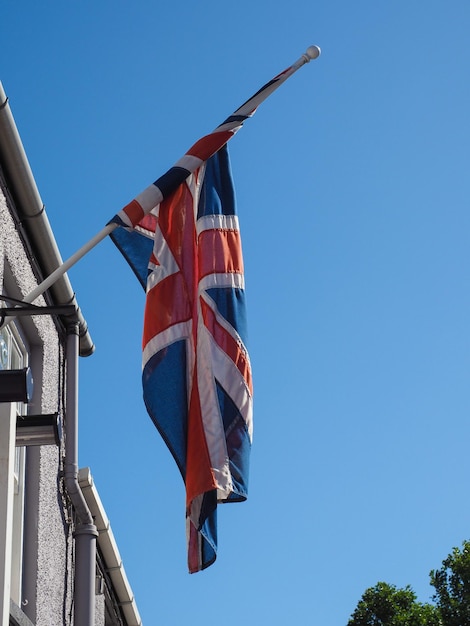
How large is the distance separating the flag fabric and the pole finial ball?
0.92 m

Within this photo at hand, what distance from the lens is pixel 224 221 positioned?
6758 mm

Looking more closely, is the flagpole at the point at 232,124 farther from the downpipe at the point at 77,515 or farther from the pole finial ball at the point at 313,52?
the downpipe at the point at 77,515

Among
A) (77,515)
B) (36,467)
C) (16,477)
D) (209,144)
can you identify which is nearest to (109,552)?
(77,515)

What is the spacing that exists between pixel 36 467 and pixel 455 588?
22012 millimetres

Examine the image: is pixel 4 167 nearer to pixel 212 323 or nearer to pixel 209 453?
pixel 212 323

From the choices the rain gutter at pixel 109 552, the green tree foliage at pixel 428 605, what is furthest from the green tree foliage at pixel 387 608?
the rain gutter at pixel 109 552

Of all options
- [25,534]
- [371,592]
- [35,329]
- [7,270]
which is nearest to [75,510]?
[25,534]

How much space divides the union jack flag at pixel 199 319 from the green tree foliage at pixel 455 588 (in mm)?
22879

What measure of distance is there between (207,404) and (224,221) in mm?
1385

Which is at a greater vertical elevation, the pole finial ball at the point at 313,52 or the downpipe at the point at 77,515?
the pole finial ball at the point at 313,52

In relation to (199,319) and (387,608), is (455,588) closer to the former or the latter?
(387,608)

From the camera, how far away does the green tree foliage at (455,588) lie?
27.2 m

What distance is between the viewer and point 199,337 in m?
6.25

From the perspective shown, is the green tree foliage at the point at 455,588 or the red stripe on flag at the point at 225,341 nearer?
the red stripe on flag at the point at 225,341
